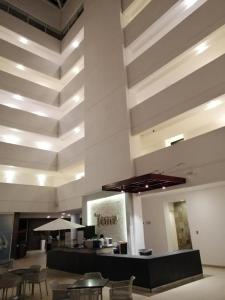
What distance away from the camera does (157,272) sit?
6.84 metres

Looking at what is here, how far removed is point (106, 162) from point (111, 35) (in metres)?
7.39

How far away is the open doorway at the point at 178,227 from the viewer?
12.3 meters

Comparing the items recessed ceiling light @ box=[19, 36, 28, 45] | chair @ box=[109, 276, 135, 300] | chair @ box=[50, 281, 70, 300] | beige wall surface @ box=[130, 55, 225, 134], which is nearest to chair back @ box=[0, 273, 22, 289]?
chair @ box=[50, 281, 70, 300]

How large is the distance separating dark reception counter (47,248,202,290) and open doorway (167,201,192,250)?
13.6ft

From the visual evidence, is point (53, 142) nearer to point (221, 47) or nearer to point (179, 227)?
point (179, 227)

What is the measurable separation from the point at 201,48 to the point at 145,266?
8768mm

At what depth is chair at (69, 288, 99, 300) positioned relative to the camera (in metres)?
4.37

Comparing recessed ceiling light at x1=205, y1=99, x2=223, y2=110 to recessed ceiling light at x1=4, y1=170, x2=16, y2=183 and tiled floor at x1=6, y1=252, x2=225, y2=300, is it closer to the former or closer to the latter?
tiled floor at x1=6, y1=252, x2=225, y2=300

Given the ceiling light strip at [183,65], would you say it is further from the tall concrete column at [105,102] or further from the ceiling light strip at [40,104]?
the ceiling light strip at [40,104]

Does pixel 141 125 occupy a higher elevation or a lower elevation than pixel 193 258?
higher

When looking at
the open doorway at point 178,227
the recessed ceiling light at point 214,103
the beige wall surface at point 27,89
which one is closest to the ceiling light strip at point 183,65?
the recessed ceiling light at point 214,103

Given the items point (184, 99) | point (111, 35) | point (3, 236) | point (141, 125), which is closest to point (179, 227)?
point (141, 125)

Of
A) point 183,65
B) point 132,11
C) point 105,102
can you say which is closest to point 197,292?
point 183,65

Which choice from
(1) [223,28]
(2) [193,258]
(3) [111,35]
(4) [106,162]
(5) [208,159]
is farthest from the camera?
(3) [111,35]
